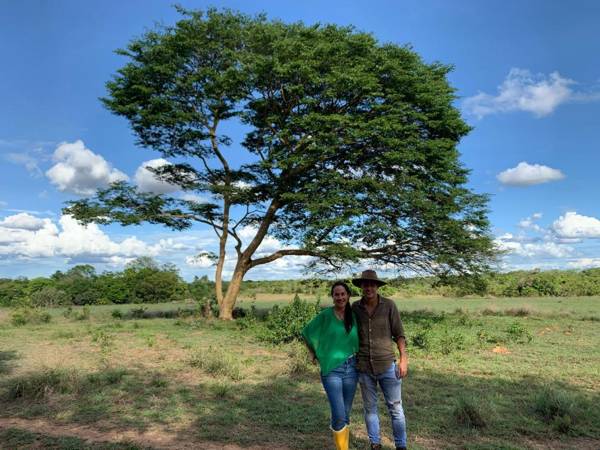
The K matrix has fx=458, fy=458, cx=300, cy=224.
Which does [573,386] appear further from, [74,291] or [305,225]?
[74,291]

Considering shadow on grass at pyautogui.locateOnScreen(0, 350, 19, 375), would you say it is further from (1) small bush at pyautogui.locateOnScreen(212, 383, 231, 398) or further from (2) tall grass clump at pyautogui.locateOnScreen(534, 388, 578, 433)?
(2) tall grass clump at pyautogui.locateOnScreen(534, 388, 578, 433)

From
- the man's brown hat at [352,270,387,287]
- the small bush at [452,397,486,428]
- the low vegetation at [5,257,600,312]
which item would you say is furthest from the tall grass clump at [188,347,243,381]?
the low vegetation at [5,257,600,312]

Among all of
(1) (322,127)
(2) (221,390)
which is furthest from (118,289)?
(2) (221,390)

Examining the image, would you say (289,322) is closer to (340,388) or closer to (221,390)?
(221,390)

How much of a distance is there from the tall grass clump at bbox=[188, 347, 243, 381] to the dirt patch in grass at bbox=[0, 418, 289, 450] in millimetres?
2855

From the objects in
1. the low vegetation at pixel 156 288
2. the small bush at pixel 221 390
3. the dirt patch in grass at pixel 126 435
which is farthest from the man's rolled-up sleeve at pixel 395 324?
the low vegetation at pixel 156 288

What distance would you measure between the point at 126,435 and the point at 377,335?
130 inches

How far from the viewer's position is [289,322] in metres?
13.0

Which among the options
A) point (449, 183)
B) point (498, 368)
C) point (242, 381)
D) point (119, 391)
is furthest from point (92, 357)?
point (449, 183)

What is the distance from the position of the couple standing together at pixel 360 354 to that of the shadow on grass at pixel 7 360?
7634 millimetres

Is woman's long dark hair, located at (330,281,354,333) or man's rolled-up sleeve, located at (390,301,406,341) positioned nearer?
woman's long dark hair, located at (330,281,354,333)

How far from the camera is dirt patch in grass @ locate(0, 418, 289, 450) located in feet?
16.7

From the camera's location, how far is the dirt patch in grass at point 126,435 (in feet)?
16.7

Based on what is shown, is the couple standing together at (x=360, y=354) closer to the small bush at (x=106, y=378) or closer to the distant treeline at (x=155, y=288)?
the small bush at (x=106, y=378)
